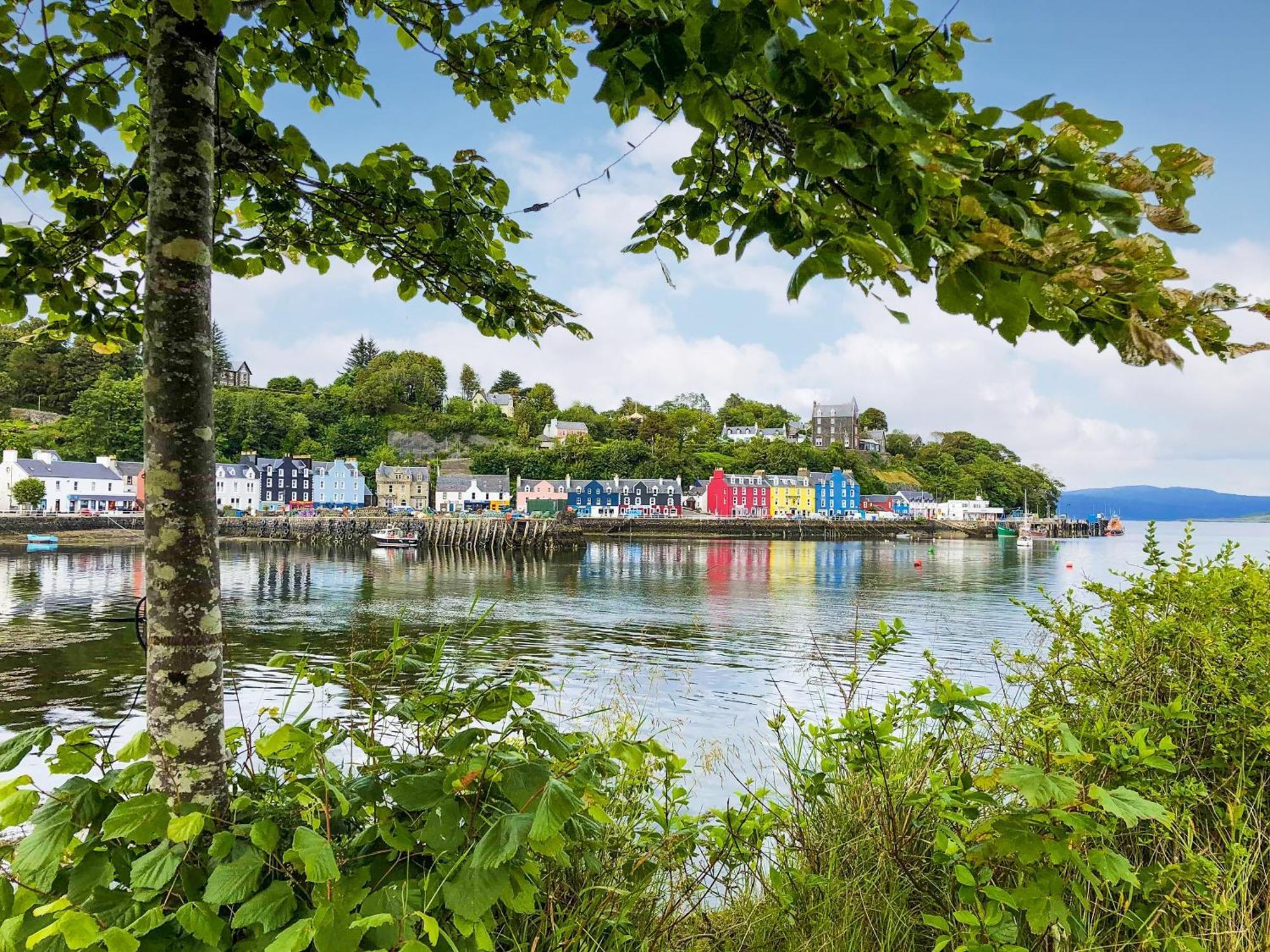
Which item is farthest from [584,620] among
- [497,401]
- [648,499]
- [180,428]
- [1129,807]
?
[497,401]

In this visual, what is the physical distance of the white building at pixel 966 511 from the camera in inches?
4875

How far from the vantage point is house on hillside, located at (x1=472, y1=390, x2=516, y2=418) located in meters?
141

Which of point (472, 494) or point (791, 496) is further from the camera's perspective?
point (791, 496)

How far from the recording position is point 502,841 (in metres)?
1.84

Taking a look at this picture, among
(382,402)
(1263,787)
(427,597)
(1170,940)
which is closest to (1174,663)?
(1263,787)

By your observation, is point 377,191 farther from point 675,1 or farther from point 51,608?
point 51,608

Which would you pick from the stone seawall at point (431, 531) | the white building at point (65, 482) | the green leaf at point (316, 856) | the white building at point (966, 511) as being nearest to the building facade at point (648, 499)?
the stone seawall at point (431, 531)

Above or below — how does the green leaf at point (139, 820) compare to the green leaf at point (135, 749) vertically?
below

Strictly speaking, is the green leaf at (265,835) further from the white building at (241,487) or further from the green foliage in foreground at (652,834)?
the white building at (241,487)

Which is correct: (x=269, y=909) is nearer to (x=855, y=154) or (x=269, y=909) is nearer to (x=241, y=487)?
(x=855, y=154)

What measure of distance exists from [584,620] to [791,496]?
9154 cm

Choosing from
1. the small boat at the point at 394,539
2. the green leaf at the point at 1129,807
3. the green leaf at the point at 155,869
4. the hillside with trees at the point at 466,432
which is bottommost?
the small boat at the point at 394,539

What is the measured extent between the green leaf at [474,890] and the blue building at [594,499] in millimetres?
103045

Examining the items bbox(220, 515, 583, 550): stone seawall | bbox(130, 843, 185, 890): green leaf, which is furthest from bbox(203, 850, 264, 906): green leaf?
bbox(220, 515, 583, 550): stone seawall
